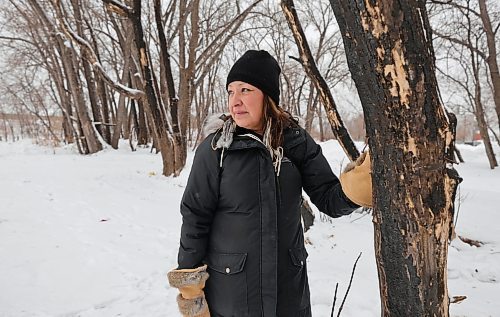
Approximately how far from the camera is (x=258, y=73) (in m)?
1.64

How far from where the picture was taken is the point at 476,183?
12344 millimetres

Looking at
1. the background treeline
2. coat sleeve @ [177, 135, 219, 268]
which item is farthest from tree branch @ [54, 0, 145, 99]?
coat sleeve @ [177, 135, 219, 268]

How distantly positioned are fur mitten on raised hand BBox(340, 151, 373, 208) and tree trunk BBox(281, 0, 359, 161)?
2.42m

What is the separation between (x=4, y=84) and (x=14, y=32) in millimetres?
11092

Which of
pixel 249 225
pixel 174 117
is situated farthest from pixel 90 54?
pixel 249 225

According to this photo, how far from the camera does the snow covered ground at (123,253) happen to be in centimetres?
304

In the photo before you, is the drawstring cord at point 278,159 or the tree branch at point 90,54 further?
the tree branch at point 90,54

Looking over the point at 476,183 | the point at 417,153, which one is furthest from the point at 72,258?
the point at 476,183

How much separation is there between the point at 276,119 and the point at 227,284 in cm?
82

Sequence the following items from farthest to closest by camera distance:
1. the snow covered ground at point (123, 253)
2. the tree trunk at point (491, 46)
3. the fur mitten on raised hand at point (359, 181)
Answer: the tree trunk at point (491, 46)
the snow covered ground at point (123, 253)
the fur mitten on raised hand at point (359, 181)

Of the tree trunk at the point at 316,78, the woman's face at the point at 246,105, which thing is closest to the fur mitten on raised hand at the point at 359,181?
the woman's face at the point at 246,105

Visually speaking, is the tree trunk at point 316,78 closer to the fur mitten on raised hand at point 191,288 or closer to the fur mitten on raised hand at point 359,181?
the fur mitten on raised hand at point 359,181

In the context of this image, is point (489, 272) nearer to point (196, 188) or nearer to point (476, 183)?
point (196, 188)

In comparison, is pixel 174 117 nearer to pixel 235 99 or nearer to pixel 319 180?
pixel 235 99
